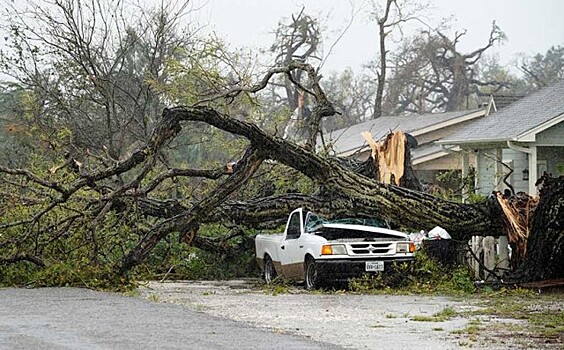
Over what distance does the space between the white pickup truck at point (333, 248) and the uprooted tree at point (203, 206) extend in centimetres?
39

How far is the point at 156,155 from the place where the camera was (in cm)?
2044

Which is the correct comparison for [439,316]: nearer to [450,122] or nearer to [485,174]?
[485,174]

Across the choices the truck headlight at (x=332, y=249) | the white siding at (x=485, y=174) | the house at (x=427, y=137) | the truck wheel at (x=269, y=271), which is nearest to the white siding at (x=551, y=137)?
the white siding at (x=485, y=174)

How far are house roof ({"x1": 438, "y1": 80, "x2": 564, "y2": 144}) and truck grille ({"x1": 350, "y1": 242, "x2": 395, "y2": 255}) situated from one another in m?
10.0

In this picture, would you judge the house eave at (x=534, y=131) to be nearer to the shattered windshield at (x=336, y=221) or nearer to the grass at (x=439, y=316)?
the shattered windshield at (x=336, y=221)

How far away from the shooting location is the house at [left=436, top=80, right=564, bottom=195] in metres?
29.4

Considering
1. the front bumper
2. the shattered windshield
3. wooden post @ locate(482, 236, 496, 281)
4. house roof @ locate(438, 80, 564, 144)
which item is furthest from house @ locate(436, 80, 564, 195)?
the front bumper

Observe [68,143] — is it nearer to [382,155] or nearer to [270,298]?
[382,155]

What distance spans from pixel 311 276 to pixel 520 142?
11.1 metres

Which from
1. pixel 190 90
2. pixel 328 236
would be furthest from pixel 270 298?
pixel 190 90

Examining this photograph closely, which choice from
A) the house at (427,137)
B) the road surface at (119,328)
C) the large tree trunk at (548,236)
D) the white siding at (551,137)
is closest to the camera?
the road surface at (119,328)

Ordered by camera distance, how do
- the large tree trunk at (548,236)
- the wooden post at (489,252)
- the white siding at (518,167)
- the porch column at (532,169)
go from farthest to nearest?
1. the white siding at (518,167)
2. the porch column at (532,169)
3. the wooden post at (489,252)
4. the large tree trunk at (548,236)

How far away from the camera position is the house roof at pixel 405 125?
145ft

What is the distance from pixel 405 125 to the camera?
4653 cm
